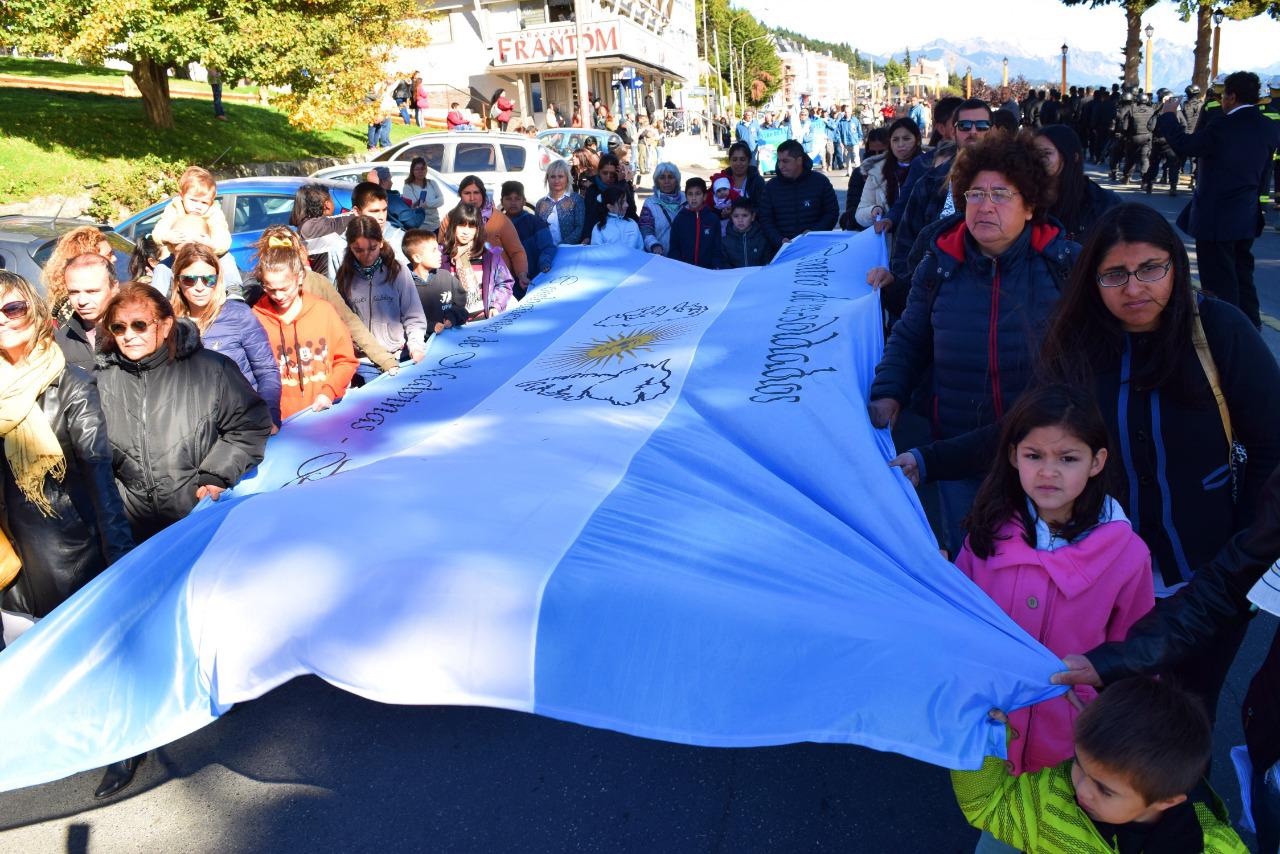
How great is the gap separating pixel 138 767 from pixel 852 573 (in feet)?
9.03

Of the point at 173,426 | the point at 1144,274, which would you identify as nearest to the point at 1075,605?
the point at 1144,274

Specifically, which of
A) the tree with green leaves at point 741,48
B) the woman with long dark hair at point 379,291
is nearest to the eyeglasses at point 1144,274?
the woman with long dark hair at point 379,291

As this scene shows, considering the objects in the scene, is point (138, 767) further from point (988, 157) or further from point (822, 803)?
point (988, 157)

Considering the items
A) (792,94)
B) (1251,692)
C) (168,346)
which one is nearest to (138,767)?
(168,346)

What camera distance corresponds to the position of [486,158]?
16.3m

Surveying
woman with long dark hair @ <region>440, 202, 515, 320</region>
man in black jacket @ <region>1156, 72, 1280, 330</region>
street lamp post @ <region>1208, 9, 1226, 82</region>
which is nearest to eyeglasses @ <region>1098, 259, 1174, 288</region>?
woman with long dark hair @ <region>440, 202, 515, 320</region>

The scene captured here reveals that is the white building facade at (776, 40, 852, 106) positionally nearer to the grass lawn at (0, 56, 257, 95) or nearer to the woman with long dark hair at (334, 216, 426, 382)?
the grass lawn at (0, 56, 257, 95)

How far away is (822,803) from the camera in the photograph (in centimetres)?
331

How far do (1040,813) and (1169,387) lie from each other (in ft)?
4.03

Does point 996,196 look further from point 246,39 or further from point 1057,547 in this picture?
point 246,39

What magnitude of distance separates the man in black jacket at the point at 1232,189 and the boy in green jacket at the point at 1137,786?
709 centimetres

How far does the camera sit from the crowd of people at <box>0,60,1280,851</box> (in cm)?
219

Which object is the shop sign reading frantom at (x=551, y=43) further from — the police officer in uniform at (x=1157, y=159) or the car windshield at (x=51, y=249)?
the car windshield at (x=51, y=249)

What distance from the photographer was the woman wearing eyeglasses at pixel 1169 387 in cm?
264
